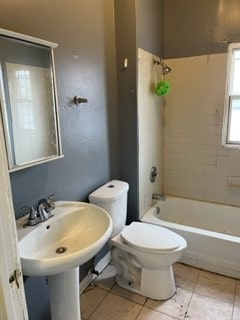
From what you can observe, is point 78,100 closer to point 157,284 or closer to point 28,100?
point 28,100

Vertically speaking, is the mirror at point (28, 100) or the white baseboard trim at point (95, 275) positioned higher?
the mirror at point (28, 100)

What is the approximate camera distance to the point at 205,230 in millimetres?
2215

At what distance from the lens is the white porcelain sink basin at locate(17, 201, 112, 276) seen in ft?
3.29

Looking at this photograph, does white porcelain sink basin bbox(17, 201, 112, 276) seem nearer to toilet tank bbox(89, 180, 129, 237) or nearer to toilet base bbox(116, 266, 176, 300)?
toilet tank bbox(89, 180, 129, 237)

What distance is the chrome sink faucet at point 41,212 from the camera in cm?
127

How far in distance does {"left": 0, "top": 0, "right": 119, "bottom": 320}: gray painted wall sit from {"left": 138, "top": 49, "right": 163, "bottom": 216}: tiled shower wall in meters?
0.24

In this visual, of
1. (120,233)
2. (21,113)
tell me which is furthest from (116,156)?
(21,113)

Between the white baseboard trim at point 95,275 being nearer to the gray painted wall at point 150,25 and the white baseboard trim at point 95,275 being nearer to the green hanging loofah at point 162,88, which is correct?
the green hanging loofah at point 162,88

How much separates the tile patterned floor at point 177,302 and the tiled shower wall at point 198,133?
0.93 m

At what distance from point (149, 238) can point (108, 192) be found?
46cm

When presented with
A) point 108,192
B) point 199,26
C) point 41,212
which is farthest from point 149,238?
point 199,26

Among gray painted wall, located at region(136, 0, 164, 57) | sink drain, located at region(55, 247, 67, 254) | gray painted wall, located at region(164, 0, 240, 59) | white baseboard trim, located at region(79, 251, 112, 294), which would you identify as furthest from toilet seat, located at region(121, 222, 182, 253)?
gray painted wall, located at region(164, 0, 240, 59)

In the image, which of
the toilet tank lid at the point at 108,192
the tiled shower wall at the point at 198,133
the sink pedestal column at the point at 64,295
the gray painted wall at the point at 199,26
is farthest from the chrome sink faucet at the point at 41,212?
the gray painted wall at the point at 199,26

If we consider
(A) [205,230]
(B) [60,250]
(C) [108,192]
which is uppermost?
(C) [108,192]
